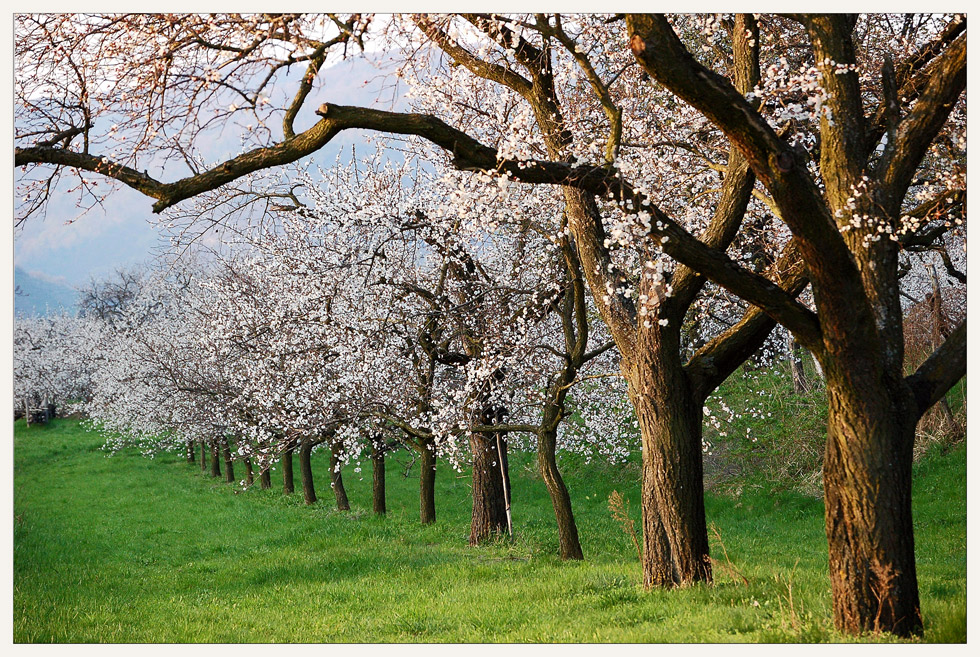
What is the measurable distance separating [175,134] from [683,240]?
Result: 11.3ft

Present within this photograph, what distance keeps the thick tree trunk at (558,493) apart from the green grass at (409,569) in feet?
0.91

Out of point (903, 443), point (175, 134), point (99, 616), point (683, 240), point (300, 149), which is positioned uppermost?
point (175, 134)

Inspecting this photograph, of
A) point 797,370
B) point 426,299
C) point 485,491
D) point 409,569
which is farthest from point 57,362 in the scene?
point 797,370

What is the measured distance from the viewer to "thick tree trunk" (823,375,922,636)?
15.2 ft

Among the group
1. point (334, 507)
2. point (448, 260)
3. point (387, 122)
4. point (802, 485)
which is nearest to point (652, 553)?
point (387, 122)

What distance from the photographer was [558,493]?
9.48 m

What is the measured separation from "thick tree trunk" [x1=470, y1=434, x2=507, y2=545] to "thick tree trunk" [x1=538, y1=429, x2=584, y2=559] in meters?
2.24

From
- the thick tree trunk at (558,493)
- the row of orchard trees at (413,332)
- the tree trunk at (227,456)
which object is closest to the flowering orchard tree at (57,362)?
the tree trunk at (227,456)

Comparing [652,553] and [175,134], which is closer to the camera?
[175,134]

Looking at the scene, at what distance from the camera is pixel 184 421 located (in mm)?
20844

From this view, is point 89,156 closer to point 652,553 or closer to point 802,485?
point 652,553

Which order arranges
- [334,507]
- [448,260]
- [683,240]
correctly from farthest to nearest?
[334,507]
[448,260]
[683,240]

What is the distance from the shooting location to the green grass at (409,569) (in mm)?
5582

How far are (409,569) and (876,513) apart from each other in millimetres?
6228
